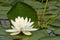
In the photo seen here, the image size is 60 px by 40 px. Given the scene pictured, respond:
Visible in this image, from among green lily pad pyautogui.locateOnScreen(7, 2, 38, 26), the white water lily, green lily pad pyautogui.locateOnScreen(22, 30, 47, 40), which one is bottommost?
green lily pad pyautogui.locateOnScreen(22, 30, 47, 40)

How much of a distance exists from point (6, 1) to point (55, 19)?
1.09 metres

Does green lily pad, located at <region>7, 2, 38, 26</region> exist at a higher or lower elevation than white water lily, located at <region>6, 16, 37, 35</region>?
higher

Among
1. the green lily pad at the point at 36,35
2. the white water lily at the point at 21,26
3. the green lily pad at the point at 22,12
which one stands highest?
the green lily pad at the point at 22,12

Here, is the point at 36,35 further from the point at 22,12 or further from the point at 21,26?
the point at 22,12

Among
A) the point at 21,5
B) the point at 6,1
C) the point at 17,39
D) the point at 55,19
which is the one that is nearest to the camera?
the point at 17,39

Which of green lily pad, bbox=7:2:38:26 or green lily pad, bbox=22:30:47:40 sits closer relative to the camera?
green lily pad, bbox=22:30:47:40

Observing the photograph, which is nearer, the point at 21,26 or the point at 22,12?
the point at 21,26

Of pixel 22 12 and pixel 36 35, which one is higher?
pixel 22 12

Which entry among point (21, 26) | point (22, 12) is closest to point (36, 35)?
point (21, 26)

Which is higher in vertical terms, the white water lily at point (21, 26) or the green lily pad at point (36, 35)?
the white water lily at point (21, 26)

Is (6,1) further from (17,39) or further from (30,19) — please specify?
(17,39)

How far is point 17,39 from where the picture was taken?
1411 mm

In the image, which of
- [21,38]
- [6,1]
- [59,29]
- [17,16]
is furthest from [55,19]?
[6,1]

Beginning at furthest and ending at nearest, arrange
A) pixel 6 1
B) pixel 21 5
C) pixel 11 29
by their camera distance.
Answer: pixel 6 1 → pixel 21 5 → pixel 11 29
